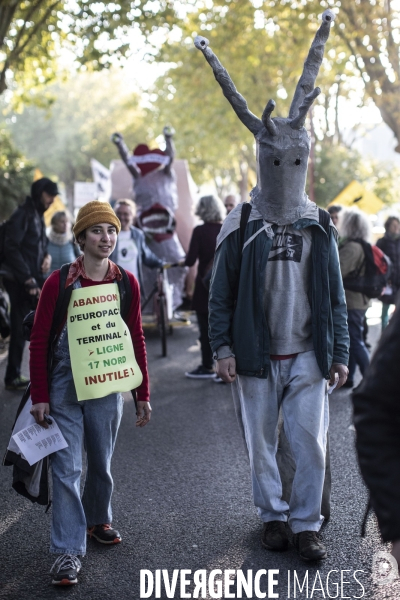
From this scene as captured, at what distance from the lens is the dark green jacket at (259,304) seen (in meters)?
4.45

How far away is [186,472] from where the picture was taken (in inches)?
241

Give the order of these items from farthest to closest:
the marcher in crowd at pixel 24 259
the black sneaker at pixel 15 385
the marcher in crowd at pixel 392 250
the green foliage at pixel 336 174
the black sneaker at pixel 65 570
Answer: the green foliage at pixel 336 174 → the marcher in crowd at pixel 392 250 → the black sneaker at pixel 15 385 → the marcher in crowd at pixel 24 259 → the black sneaker at pixel 65 570

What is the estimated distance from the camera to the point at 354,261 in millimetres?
8547

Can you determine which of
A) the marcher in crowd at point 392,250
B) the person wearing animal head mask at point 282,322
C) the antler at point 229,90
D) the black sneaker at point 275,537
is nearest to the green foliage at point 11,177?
A: the marcher in crowd at point 392,250

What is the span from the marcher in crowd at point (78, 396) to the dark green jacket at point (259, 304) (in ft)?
1.48

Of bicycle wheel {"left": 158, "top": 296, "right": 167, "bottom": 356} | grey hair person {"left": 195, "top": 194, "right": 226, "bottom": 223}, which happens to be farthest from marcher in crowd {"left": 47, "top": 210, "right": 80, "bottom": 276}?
bicycle wheel {"left": 158, "top": 296, "right": 167, "bottom": 356}

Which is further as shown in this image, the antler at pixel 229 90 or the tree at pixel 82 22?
the tree at pixel 82 22

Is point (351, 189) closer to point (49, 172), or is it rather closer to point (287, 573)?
point (287, 573)

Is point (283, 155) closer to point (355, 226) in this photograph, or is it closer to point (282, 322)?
point (282, 322)

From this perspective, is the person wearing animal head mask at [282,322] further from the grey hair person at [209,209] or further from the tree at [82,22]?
the tree at [82,22]

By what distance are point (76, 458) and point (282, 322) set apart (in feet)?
4.03

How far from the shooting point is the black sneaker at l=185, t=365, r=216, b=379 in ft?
33.4

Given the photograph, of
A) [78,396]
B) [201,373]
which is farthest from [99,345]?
[201,373]

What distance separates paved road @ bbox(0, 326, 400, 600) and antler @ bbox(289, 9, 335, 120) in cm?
226
